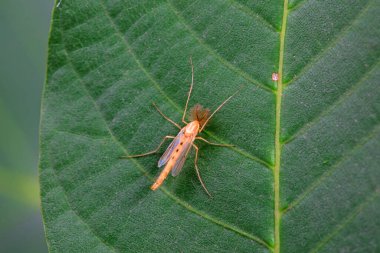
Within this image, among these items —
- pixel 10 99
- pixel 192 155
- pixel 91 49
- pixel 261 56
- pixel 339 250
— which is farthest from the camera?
pixel 10 99

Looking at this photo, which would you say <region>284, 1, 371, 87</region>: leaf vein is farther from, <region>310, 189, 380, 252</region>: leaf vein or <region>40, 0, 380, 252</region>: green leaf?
<region>310, 189, 380, 252</region>: leaf vein

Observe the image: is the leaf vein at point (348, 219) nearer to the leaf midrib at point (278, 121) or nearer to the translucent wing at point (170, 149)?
the leaf midrib at point (278, 121)

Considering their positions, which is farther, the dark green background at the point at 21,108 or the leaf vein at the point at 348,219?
the dark green background at the point at 21,108

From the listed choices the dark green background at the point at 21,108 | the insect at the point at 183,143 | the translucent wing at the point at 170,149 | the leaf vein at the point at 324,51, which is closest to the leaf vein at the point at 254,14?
the leaf vein at the point at 324,51

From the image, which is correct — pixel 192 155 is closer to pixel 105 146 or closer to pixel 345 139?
pixel 105 146

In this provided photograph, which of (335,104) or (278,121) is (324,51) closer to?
(335,104)

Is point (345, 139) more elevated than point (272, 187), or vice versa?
point (345, 139)

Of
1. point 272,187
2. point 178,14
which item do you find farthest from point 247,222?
point 178,14
